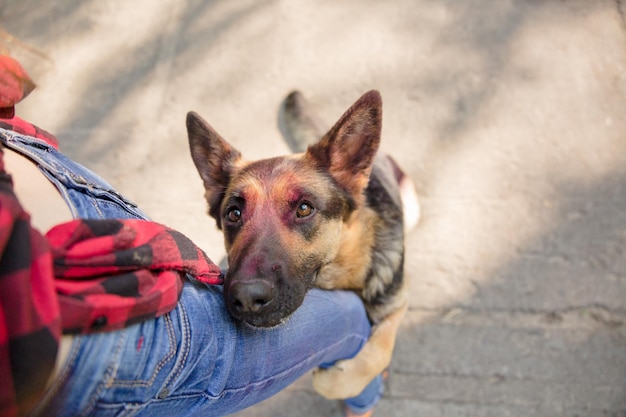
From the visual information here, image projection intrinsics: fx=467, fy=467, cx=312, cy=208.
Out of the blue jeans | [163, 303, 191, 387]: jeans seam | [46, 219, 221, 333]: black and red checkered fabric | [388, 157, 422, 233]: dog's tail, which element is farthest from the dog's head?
[388, 157, 422, 233]: dog's tail

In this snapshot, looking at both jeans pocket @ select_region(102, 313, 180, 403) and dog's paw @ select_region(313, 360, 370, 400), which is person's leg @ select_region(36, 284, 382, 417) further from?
dog's paw @ select_region(313, 360, 370, 400)

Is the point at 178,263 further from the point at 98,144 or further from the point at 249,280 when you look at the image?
the point at 98,144

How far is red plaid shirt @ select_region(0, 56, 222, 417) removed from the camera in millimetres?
1008

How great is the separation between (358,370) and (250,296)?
3.70 feet

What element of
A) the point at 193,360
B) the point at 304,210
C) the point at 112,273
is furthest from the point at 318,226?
the point at 112,273

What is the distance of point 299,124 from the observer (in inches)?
138

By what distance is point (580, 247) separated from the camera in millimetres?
3059

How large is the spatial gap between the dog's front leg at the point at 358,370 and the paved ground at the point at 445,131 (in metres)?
0.40

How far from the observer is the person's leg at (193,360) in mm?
1153

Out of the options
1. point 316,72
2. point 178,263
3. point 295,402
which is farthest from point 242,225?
point 316,72

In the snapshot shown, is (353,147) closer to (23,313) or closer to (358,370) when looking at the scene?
(358,370)

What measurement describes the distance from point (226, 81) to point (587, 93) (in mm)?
2868

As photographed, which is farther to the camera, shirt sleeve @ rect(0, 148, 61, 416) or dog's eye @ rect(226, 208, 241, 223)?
dog's eye @ rect(226, 208, 241, 223)

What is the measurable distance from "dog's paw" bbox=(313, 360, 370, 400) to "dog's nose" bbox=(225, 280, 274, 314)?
99 centimetres
